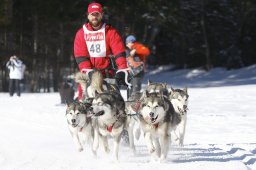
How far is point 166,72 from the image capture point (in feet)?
138

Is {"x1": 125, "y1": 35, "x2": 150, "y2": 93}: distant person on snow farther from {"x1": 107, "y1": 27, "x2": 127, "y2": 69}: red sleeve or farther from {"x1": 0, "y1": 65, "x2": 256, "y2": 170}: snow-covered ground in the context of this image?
{"x1": 107, "y1": 27, "x2": 127, "y2": 69}: red sleeve

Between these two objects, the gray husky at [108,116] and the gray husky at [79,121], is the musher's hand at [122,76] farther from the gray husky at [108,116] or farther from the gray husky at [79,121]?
the gray husky at [79,121]

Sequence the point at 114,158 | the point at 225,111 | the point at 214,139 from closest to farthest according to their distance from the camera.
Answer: the point at 114,158 < the point at 214,139 < the point at 225,111

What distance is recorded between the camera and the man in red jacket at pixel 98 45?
728 centimetres

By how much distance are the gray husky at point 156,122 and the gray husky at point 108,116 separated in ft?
0.90

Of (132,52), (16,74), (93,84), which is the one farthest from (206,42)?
(93,84)

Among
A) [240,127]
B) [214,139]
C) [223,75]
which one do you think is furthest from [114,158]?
[223,75]

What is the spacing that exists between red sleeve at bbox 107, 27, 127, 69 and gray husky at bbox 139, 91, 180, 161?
0.74 m

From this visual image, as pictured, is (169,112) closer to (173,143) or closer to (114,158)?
(114,158)

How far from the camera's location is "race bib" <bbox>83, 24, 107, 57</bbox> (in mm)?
7301

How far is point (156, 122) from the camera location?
6469 millimetres

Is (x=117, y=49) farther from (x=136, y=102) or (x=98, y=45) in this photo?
(x=136, y=102)

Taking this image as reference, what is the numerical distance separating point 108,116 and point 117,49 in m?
1.06

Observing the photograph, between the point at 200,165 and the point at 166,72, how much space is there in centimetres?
3619
